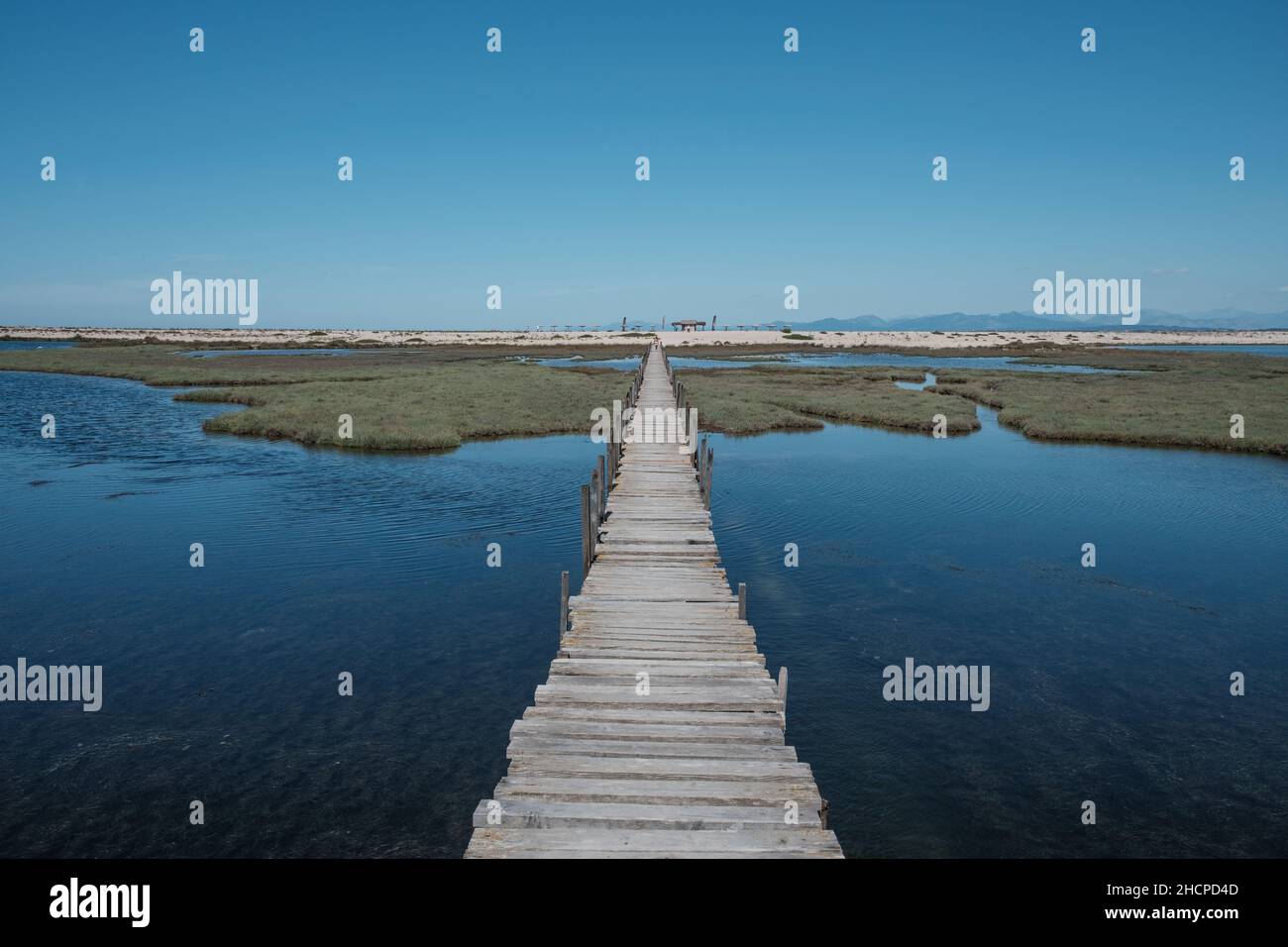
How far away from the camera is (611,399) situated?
51.8 metres

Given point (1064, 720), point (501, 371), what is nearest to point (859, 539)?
point (1064, 720)

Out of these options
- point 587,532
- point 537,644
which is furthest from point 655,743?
point 587,532

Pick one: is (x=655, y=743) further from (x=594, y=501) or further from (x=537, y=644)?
(x=594, y=501)

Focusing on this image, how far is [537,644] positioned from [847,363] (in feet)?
289

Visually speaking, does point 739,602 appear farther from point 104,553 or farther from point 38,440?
point 38,440

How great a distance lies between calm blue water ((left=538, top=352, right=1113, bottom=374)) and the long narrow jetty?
68.1 metres

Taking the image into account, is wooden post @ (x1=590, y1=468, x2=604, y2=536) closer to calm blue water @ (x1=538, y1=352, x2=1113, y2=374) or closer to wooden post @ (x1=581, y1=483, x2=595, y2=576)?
wooden post @ (x1=581, y1=483, x2=595, y2=576)

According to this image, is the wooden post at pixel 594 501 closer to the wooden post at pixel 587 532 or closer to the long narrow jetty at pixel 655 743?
the wooden post at pixel 587 532

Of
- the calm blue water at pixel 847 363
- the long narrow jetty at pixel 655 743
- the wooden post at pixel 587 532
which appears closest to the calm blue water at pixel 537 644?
the wooden post at pixel 587 532

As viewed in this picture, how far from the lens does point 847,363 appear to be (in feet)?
323

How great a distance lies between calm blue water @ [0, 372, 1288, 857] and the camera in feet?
36.6

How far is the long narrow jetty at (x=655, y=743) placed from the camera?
25.1ft

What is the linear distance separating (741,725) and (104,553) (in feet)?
65.8

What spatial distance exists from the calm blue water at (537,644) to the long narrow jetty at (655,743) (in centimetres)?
229
